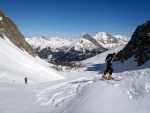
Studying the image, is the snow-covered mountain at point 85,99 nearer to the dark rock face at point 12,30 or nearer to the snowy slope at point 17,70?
the snowy slope at point 17,70

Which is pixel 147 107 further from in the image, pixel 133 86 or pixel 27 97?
pixel 27 97

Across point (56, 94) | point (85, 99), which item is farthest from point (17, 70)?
point (85, 99)

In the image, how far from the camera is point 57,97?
56.2 feet

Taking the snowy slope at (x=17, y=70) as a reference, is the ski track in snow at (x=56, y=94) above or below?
below

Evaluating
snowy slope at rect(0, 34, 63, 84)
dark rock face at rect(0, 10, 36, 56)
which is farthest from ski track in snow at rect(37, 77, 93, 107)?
dark rock face at rect(0, 10, 36, 56)

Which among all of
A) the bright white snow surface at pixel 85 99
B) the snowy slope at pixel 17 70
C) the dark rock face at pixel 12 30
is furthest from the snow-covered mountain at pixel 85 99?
the dark rock face at pixel 12 30

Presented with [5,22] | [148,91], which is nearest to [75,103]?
[148,91]

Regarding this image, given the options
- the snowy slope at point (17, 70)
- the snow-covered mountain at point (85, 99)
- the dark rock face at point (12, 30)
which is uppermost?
the dark rock face at point (12, 30)

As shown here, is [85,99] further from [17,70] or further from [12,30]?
[12,30]

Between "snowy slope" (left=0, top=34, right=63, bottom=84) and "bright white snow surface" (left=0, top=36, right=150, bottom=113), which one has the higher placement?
"snowy slope" (left=0, top=34, right=63, bottom=84)

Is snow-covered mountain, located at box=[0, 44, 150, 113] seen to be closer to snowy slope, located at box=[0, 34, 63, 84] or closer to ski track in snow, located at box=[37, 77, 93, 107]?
ski track in snow, located at box=[37, 77, 93, 107]

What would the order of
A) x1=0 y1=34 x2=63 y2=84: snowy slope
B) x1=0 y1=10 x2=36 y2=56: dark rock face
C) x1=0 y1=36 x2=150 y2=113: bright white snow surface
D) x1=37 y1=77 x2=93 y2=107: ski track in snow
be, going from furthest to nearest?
x1=0 y1=10 x2=36 y2=56: dark rock face < x1=0 y1=34 x2=63 y2=84: snowy slope < x1=37 y1=77 x2=93 y2=107: ski track in snow < x1=0 y1=36 x2=150 y2=113: bright white snow surface

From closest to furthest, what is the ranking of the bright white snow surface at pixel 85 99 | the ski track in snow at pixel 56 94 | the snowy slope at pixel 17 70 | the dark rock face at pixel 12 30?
the bright white snow surface at pixel 85 99
the ski track in snow at pixel 56 94
the snowy slope at pixel 17 70
the dark rock face at pixel 12 30

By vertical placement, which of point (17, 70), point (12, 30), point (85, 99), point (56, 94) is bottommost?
point (85, 99)
